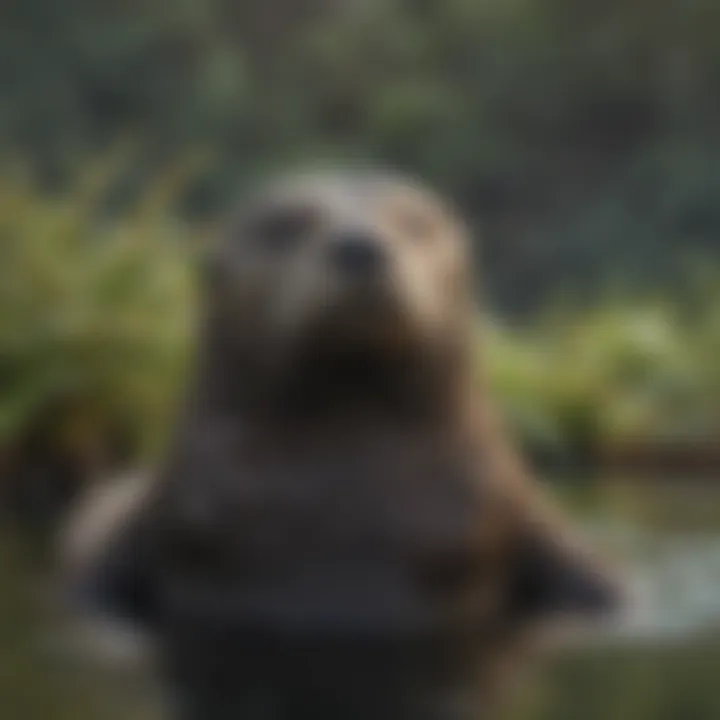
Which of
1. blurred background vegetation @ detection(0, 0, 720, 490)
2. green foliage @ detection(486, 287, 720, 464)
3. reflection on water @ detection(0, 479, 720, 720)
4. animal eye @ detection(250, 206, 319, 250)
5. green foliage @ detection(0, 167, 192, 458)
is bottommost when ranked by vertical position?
reflection on water @ detection(0, 479, 720, 720)

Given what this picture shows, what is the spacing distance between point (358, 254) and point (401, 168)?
17.5 meters

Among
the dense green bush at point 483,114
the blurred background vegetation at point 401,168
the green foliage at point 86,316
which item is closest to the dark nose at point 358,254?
the blurred background vegetation at point 401,168

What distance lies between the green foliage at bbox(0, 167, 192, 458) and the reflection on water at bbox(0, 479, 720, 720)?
285 centimetres

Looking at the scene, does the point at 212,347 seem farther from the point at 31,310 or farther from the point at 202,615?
the point at 31,310

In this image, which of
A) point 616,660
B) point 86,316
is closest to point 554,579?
point 616,660

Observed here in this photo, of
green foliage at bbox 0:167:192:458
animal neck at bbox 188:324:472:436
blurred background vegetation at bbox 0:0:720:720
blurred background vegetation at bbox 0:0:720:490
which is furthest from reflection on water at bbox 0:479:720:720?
blurred background vegetation at bbox 0:0:720:490

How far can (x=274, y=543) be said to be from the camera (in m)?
6.66

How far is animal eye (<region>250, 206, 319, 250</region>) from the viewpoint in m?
6.81

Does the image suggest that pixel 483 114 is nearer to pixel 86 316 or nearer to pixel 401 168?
pixel 401 168

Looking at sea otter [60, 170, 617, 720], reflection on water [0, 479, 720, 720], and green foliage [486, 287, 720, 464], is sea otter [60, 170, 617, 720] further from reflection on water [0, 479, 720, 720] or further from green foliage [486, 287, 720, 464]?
green foliage [486, 287, 720, 464]

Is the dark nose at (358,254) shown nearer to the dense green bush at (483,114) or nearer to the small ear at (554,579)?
the small ear at (554,579)

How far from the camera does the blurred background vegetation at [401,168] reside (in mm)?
11758

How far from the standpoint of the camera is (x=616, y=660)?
601 cm

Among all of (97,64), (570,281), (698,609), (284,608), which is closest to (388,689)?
(284,608)
